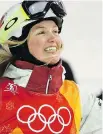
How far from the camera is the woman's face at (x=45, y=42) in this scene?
5.15 feet

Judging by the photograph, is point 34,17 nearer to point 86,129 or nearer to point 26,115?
point 26,115

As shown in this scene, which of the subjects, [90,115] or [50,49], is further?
[90,115]

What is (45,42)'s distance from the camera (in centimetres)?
157

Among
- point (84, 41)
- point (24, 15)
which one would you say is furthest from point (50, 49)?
point (84, 41)

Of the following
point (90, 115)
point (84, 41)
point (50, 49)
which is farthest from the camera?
point (84, 41)

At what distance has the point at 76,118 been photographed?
1639 millimetres

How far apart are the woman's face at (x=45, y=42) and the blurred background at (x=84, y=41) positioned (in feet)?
2.87

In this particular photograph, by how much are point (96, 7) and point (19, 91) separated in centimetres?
124

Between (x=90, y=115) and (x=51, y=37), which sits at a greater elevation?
(x=51, y=37)

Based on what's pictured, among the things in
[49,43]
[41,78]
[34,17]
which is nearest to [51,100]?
[41,78]

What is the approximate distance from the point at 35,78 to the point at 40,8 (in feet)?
0.95

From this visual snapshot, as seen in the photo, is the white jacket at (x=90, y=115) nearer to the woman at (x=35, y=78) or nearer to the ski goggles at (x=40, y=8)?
the woman at (x=35, y=78)

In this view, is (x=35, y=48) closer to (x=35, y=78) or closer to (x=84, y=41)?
(x=35, y=78)

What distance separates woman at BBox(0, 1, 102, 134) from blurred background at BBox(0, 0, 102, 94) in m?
0.85
